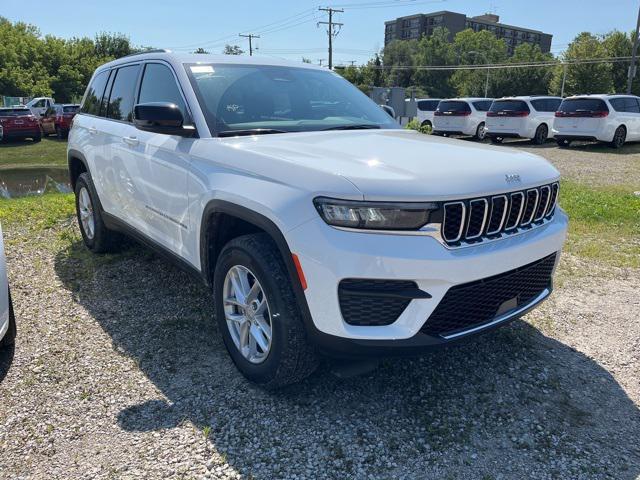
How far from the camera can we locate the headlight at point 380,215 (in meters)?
2.35

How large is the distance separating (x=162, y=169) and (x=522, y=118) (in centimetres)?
1716

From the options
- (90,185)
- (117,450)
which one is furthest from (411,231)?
→ (90,185)

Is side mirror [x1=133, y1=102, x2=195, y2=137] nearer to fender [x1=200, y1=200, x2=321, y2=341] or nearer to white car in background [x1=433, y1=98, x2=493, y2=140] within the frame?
fender [x1=200, y1=200, x2=321, y2=341]

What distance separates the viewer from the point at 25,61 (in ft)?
143

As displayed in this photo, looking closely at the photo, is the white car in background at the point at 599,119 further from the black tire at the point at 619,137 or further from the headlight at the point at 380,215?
the headlight at the point at 380,215

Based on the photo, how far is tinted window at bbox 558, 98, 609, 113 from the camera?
53.4ft

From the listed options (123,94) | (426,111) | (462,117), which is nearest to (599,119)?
(462,117)

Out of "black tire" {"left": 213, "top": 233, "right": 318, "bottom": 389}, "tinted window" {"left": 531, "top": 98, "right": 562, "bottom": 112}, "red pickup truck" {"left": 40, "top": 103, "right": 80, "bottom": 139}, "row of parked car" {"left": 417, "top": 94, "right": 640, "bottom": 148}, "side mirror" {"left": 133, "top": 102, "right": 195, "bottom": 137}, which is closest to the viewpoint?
"black tire" {"left": 213, "top": 233, "right": 318, "bottom": 389}

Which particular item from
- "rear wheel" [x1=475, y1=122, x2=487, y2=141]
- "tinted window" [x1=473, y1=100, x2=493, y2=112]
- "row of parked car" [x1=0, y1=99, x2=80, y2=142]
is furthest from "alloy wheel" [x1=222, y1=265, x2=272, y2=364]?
"row of parked car" [x1=0, y1=99, x2=80, y2=142]

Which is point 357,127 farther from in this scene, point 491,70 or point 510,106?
point 491,70

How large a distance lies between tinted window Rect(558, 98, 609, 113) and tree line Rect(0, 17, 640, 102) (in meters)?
15.7

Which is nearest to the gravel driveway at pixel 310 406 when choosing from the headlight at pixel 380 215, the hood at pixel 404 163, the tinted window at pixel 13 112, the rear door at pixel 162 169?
the rear door at pixel 162 169

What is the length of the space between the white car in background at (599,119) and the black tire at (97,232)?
1558cm

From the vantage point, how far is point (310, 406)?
116 inches
